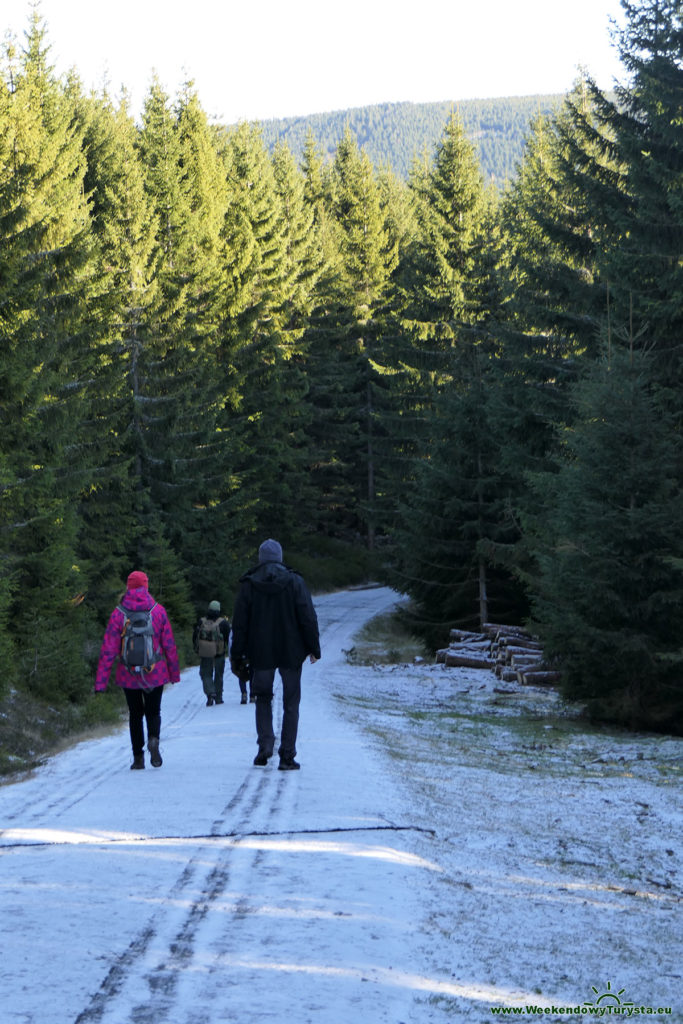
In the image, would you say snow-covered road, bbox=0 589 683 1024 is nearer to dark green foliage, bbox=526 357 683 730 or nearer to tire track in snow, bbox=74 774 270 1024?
tire track in snow, bbox=74 774 270 1024

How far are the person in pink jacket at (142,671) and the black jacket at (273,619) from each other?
85cm

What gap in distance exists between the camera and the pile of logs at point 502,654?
2189 cm

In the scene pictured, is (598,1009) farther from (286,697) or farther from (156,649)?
(156,649)

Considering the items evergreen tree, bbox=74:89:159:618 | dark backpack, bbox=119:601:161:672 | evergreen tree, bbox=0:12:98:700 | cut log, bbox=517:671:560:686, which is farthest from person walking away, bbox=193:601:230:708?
dark backpack, bbox=119:601:161:672

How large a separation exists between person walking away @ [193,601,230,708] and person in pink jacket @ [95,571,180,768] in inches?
308

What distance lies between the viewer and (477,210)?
3650 centimetres

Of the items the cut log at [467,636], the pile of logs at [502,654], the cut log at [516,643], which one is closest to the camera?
the pile of logs at [502,654]

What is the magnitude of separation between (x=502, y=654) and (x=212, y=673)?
848 centimetres

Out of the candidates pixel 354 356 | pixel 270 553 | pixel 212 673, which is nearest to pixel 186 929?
pixel 270 553

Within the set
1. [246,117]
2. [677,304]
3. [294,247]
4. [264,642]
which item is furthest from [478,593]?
[246,117]

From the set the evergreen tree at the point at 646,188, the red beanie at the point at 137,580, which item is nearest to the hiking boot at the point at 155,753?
the red beanie at the point at 137,580

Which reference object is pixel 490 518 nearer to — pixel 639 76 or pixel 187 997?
pixel 639 76

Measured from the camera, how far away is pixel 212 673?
18.4 meters

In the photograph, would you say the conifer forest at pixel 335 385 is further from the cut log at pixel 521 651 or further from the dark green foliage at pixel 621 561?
the cut log at pixel 521 651
